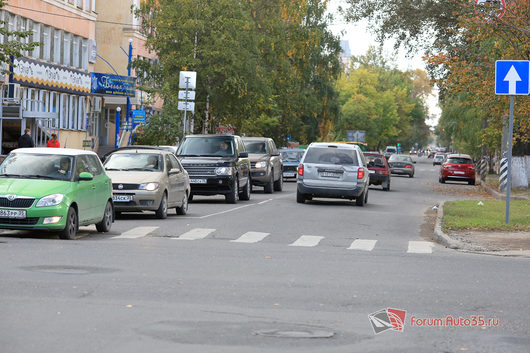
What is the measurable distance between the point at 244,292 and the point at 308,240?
784cm

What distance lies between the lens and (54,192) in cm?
1639

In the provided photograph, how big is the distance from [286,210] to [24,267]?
1505cm

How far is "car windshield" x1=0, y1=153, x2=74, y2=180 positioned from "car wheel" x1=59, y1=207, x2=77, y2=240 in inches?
26.9

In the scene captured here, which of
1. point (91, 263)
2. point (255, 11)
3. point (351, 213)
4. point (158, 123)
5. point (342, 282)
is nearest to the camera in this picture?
point (342, 282)

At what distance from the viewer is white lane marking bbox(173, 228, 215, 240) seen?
59.4 feet

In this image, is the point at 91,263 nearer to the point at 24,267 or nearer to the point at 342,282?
the point at 24,267

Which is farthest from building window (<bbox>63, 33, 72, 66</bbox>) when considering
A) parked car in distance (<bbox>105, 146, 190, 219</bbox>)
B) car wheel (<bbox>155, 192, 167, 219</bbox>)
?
car wheel (<bbox>155, 192, 167, 219</bbox>)

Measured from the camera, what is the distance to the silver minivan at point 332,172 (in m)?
29.2

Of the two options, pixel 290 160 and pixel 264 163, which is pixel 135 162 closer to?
pixel 264 163

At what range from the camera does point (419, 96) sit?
575 feet

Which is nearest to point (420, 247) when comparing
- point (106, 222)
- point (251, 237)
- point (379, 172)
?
point (251, 237)

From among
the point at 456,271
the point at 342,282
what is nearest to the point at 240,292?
the point at 342,282

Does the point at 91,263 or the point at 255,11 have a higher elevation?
the point at 255,11

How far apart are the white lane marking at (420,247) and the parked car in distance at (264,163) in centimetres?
1746
